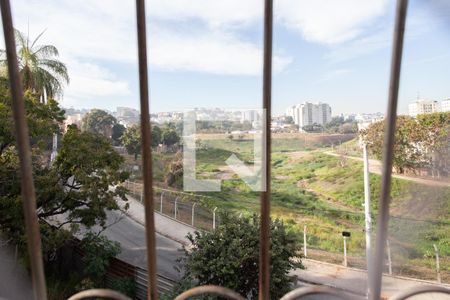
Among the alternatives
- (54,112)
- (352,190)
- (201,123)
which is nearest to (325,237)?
(352,190)

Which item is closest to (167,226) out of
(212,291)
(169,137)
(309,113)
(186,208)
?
(186,208)

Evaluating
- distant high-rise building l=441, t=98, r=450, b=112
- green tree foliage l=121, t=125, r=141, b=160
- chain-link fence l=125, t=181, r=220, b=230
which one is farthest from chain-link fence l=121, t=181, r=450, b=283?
distant high-rise building l=441, t=98, r=450, b=112

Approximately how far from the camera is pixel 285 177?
16.2 ft

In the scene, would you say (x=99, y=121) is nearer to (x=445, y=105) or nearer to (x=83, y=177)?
(x=83, y=177)

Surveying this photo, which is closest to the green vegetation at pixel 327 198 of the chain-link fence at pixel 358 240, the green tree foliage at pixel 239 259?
the chain-link fence at pixel 358 240

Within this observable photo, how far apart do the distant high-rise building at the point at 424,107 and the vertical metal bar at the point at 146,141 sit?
448 cm

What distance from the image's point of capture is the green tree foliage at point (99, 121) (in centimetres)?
425

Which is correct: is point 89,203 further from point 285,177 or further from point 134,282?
point 285,177

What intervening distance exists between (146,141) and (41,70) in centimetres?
397

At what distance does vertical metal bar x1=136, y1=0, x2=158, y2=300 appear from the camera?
0.22 meters

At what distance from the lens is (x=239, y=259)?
234 cm

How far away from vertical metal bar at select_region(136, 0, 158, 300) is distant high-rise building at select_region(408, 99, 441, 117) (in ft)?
14.7

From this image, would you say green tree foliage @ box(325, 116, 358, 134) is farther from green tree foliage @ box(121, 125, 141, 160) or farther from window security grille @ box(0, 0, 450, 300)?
window security grille @ box(0, 0, 450, 300)

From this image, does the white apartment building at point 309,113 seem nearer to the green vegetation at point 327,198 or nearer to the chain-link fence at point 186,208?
the green vegetation at point 327,198
